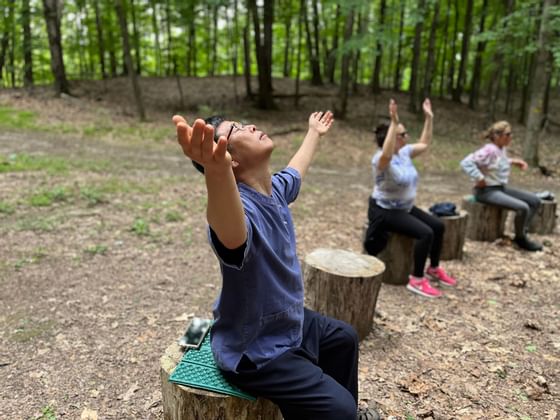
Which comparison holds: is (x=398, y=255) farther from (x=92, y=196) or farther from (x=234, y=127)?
(x=92, y=196)

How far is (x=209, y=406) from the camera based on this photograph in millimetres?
2070

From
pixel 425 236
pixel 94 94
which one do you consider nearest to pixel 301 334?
pixel 425 236

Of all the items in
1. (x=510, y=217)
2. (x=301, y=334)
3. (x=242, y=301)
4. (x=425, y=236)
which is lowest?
(x=510, y=217)

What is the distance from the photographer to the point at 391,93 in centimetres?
2269

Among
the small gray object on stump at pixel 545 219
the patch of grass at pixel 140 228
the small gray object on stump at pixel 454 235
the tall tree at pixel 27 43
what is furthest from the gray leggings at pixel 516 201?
the tall tree at pixel 27 43

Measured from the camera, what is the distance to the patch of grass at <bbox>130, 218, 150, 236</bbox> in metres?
6.21

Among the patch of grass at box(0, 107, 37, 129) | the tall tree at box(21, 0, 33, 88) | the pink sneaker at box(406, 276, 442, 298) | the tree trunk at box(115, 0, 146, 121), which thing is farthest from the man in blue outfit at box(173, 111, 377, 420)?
the tall tree at box(21, 0, 33, 88)

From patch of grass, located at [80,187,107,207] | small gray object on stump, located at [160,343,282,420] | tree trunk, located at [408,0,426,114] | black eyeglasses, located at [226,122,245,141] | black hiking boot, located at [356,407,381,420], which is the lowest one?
black hiking boot, located at [356,407,381,420]

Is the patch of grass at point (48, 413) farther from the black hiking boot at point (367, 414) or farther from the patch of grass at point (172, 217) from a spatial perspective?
the patch of grass at point (172, 217)

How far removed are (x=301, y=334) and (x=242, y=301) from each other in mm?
438

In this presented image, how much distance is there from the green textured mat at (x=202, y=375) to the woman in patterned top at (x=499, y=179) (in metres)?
5.12

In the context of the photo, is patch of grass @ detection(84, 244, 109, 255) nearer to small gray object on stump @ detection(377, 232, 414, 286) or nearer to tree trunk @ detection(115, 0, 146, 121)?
small gray object on stump @ detection(377, 232, 414, 286)

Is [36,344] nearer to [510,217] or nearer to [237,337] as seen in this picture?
[237,337]

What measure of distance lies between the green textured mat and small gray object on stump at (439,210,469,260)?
4.41 m
